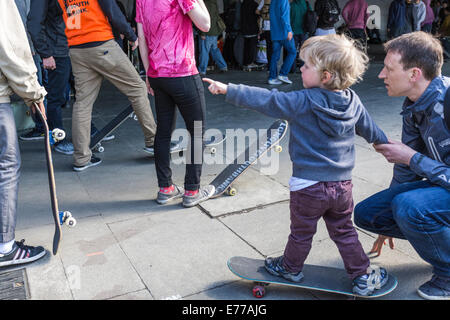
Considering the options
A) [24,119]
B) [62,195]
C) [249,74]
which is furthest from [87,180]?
[249,74]

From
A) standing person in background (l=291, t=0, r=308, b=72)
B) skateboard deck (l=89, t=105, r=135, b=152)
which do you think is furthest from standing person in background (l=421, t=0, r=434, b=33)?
skateboard deck (l=89, t=105, r=135, b=152)

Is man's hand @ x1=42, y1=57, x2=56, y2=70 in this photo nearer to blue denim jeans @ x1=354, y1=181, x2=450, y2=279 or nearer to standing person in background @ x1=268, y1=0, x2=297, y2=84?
blue denim jeans @ x1=354, y1=181, x2=450, y2=279

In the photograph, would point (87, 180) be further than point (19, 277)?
Yes

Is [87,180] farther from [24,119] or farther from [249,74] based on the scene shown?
[249,74]

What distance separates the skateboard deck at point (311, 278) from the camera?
2445 mm

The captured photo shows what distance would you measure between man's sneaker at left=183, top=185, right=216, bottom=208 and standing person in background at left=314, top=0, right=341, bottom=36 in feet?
21.8

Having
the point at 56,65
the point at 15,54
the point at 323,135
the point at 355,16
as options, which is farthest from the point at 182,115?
the point at 355,16

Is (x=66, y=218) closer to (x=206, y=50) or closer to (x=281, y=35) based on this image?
(x=281, y=35)

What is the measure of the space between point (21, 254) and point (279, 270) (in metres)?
1.65

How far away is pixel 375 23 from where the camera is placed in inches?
687

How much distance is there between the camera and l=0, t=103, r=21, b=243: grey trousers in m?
2.78

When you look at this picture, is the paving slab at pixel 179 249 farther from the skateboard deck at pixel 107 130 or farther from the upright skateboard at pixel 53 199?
the skateboard deck at pixel 107 130

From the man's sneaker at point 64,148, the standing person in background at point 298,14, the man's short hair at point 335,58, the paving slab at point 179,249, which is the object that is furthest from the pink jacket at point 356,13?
the man's short hair at point 335,58

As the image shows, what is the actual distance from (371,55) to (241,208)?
11.5m
